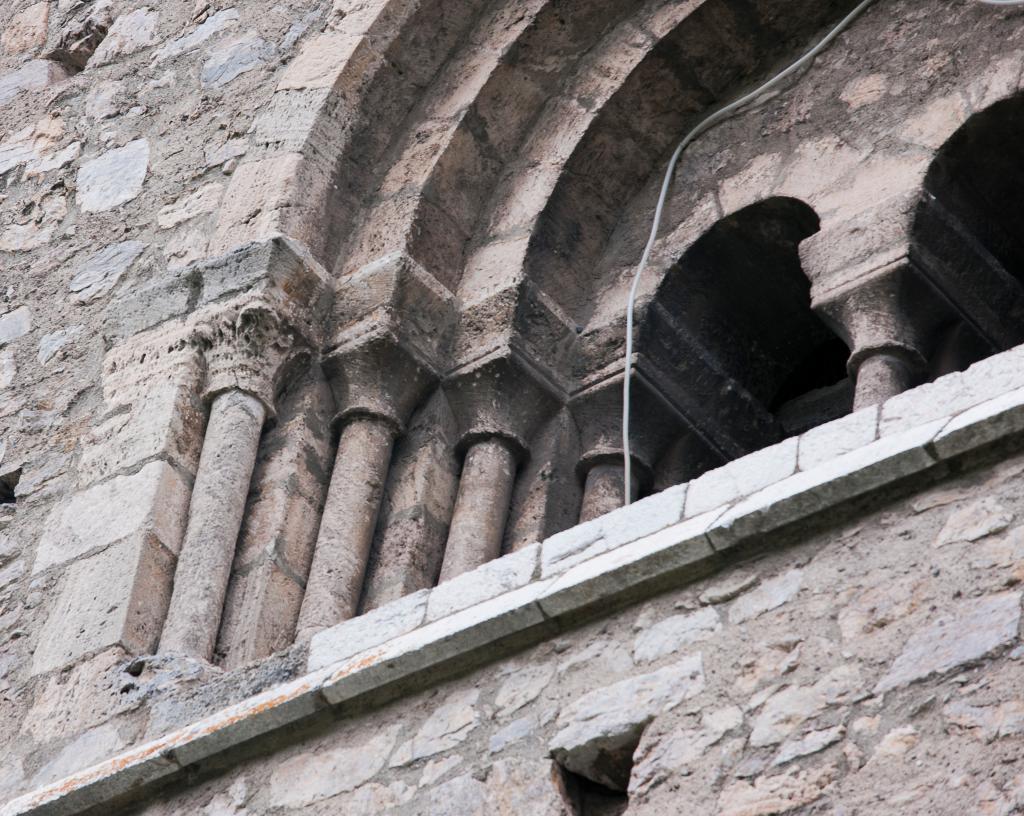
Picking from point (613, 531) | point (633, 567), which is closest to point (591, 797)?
point (633, 567)

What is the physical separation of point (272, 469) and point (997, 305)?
75.5 inches

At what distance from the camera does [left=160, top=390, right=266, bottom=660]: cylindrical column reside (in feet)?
19.1

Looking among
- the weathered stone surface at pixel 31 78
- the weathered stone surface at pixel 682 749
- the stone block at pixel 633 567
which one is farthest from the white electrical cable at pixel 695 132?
the weathered stone surface at pixel 31 78

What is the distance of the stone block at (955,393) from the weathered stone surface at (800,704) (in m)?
0.58

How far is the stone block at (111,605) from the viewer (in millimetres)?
5828

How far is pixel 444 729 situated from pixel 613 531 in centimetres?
55

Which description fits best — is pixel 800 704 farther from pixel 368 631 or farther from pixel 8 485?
pixel 8 485

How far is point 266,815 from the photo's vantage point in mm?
5113

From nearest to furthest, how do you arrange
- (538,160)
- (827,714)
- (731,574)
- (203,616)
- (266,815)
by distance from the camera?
(827,714) < (731,574) < (266,815) < (203,616) < (538,160)

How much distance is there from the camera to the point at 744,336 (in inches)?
264

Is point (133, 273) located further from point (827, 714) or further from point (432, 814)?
point (827, 714)

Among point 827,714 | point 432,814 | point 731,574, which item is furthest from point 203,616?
point 827,714

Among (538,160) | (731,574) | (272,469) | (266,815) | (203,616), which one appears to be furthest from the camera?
(538,160)

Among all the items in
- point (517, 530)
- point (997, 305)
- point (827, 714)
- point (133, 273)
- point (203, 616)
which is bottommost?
point (827, 714)
